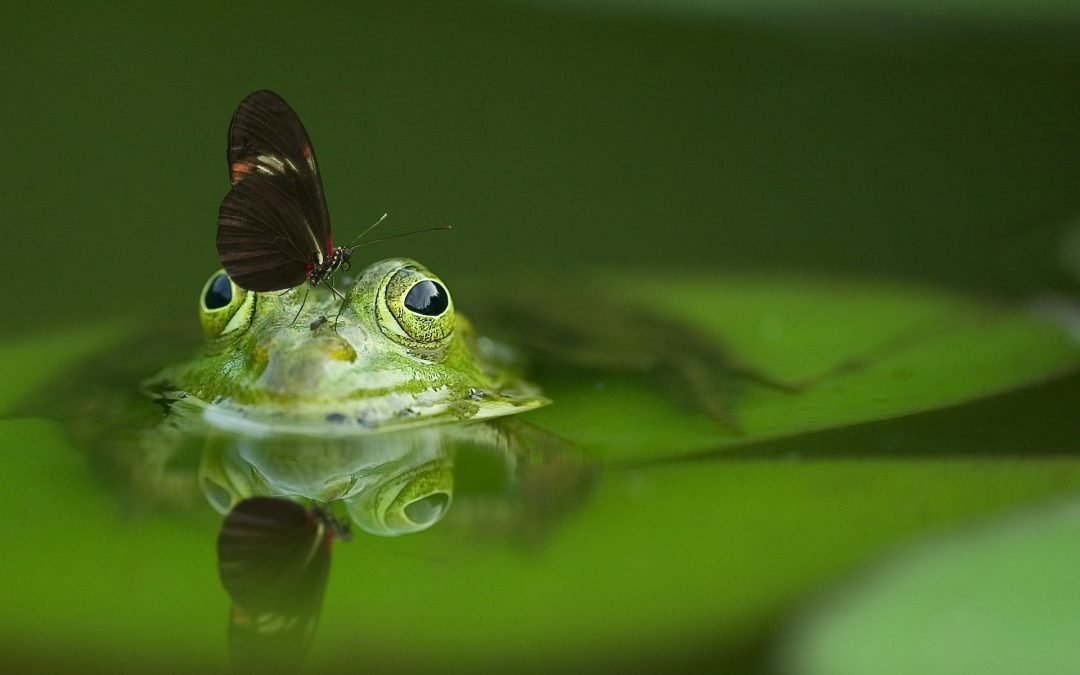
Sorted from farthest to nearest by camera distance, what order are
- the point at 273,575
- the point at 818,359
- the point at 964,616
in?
the point at 818,359, the point at 273,575, the point at 964,616

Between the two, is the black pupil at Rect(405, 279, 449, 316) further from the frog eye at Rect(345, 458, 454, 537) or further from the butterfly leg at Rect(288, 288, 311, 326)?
the frog eye at Rect(345, 458, 454, 537)

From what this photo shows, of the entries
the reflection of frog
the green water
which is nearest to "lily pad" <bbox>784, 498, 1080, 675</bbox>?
the green water

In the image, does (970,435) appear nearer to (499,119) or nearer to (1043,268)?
(1043,268)

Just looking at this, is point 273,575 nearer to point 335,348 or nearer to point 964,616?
point 335,348

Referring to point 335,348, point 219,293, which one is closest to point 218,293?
point 219,293

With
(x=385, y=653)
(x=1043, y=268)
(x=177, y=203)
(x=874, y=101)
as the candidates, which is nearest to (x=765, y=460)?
(x=385, y=653)

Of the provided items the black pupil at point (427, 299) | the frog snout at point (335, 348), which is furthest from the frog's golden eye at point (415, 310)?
the frog snout at point (335, 348)
